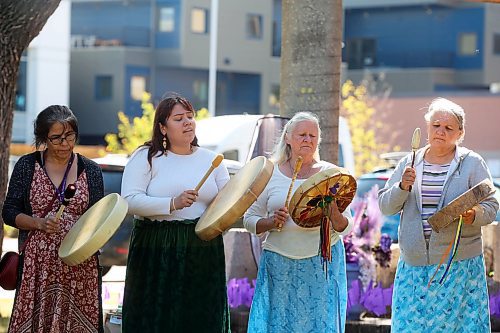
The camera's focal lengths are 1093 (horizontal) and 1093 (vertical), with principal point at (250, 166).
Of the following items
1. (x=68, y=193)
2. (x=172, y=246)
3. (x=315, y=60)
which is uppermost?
(x=315, y=60)

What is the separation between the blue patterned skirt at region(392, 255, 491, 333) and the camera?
590 cm

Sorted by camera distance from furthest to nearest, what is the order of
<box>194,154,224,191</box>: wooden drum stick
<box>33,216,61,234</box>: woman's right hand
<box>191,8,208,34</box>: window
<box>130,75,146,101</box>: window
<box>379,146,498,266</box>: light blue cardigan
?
<box>191,8,208,34</box>: window, <box>130,75,146,101</box>: window, <box>379,146,498,266</box>: light blue cardigan, <box>33,216,61,234</box>: woman's right hand, <box>194,154,224,191</box>: wooden drum stick

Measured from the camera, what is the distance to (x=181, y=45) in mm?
43000

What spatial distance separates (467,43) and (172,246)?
4221cm

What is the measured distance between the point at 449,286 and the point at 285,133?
1.21 meters

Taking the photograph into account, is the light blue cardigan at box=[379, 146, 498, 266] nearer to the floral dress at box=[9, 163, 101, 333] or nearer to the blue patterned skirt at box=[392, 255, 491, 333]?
the blue patterned skirt at box=[392, 255, 491, 333]

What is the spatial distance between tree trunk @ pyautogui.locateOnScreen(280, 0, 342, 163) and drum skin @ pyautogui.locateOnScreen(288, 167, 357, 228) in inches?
84.5

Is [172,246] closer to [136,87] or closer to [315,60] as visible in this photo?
[315,60]

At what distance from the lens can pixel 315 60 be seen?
7.74 meters

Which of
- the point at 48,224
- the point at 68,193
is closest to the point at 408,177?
the point at 68,193

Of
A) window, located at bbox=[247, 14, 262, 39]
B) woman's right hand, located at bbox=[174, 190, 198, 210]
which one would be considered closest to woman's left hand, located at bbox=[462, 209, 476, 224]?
woman's right hand, located at bbox=[174, 190, 198, 210]

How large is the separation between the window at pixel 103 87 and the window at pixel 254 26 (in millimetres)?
5891

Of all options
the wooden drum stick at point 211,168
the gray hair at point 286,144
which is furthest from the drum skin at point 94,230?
the gray hair at point 286,144

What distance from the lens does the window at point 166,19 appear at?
43.4 m
